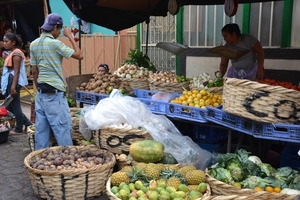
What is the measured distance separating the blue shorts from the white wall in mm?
4227

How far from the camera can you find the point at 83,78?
589 cm

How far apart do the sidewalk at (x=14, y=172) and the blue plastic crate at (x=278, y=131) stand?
190cm

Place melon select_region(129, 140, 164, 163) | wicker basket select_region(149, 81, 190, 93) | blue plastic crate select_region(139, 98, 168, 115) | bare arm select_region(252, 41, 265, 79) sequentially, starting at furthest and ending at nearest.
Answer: bare arm select_region(252, 41, 265, 79) → wicker basket select_region(149, 81, 190, 93) → blue plastic crate select_region(139, 98, 168, 115) → melon select_region(129, 140, 164, 163)

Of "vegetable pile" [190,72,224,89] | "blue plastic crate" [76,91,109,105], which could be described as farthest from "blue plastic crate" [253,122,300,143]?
"blue plastic crate" [76,91,109,105]

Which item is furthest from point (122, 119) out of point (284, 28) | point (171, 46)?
point (284, 28)

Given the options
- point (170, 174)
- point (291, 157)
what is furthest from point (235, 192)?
point (291, 157)

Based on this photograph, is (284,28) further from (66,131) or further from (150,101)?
(66,131)

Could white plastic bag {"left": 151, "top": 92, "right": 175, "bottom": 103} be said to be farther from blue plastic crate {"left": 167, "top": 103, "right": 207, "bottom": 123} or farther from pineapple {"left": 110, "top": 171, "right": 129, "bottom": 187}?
pineapple {"left": 110, "top": 171, "right": 129, "bottom": 187}

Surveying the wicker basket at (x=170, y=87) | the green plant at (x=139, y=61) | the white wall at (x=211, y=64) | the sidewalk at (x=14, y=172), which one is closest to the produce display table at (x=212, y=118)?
the wicker basket at (x=170, y=87)

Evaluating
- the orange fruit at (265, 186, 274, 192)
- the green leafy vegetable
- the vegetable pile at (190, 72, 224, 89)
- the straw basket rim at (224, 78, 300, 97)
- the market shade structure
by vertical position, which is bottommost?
the orange fruit at (265, 186, 274, 192)

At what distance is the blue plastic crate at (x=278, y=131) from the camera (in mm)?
3189

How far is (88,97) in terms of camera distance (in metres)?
5.64

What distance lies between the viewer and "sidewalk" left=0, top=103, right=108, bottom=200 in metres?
4.19

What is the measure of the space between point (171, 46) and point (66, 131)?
2.51 meters
